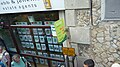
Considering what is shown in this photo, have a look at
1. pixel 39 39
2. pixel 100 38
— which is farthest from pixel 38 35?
pixel 100 38

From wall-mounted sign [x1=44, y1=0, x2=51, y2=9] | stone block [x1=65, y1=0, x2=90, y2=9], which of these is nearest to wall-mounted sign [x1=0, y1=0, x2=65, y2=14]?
wall-mounted sign [x1=44, y1=0, x2=51, y2=9]

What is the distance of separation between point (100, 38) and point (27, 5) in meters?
2.33

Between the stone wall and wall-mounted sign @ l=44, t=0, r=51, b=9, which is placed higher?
wall-mounted sign @ l=44, t=0, r=51, b=9

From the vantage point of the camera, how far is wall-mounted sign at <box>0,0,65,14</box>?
174 inches

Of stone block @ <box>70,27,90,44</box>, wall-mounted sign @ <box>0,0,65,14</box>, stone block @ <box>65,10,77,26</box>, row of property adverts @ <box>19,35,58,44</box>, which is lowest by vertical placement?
row of property adverts @ <box>19,35,58,44</box>

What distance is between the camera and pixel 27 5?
16.4 ft

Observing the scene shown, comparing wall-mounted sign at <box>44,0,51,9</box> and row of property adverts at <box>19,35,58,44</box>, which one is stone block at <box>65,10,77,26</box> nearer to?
wall-mounted sign at <box>44,0,51,9</box>

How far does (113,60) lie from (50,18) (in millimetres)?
2194

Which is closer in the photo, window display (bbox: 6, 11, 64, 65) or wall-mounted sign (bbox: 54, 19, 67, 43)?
wall-mounted sign (bbox: 54, 19, 67, 43)

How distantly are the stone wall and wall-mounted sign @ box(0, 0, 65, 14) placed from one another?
60cm

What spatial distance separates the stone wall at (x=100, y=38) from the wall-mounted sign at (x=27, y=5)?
1.98 feet

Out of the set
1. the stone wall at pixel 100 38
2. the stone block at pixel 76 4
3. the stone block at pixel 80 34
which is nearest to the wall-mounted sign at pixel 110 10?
the stone wall at pixel 100 38

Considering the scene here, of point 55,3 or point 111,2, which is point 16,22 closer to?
point 55,3

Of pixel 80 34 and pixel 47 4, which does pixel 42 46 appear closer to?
pixel 47 4
